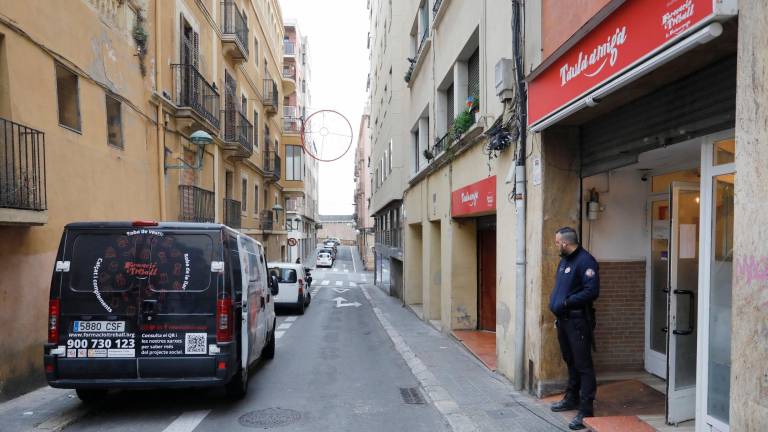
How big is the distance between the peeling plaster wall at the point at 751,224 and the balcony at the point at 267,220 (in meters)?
23.2

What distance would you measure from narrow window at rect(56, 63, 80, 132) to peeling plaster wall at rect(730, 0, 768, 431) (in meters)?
8.56

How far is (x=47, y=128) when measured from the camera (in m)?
7.26

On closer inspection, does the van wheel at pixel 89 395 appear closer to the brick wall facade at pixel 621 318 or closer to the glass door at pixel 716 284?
the brick wall facade at pixel 621 318

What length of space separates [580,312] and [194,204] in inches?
432

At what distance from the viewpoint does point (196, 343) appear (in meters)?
5.42

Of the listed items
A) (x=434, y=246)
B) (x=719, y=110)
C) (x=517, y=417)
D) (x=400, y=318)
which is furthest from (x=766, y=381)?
(x=400, y=318)

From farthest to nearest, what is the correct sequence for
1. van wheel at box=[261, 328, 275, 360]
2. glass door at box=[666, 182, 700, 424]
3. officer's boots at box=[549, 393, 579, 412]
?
van wheel at box=[261, 328, 275, 360]
officer's boots at box=[549, 393, 579, 412]
glass door at box=[666, 182, 700, 424]

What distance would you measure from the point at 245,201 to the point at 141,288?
654 inches

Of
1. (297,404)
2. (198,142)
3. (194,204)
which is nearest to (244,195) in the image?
(194,204)

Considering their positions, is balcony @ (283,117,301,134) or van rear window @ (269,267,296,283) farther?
balcony @ (283,117,301,134)

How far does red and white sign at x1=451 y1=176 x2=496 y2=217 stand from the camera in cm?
833

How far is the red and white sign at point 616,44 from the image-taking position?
3443 mm

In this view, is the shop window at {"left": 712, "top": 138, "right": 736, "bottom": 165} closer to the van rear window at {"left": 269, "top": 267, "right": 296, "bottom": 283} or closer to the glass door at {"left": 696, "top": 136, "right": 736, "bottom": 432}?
the glass door at {"left": 696, "top": 136, "right": 736, "bottom": 432}

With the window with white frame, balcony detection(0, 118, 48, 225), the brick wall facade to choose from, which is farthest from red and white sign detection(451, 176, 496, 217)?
the window with white frame
